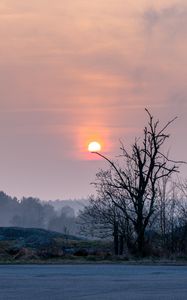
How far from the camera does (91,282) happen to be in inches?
714

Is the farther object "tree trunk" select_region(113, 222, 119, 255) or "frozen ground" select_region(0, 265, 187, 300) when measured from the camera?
"tree trunk" select_region(113, 222, 119, 255)

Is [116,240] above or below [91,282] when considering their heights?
above

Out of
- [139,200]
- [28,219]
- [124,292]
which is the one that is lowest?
[124,292]

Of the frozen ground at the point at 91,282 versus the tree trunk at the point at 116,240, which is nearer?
the frozen ground at the point at 91,282

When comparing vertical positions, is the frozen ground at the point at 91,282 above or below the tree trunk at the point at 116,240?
below

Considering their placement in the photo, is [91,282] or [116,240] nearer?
[91,282]

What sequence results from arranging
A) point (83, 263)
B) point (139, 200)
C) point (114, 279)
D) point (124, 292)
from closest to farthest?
1. point (124, 292)
2. point (114, 279)
3. point (83, 263)
4. point (139, 200)

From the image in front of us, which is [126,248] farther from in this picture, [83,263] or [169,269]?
[169,269]

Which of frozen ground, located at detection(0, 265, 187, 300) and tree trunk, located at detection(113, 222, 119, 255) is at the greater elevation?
tree trunk, located at detection(113, 222, 119, 255)

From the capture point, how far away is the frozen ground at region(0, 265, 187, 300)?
605 inches

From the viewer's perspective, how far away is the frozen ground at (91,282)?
15375mm

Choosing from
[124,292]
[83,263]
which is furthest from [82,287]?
[83,263]

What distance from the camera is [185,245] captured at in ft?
118

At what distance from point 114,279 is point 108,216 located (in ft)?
66.9
